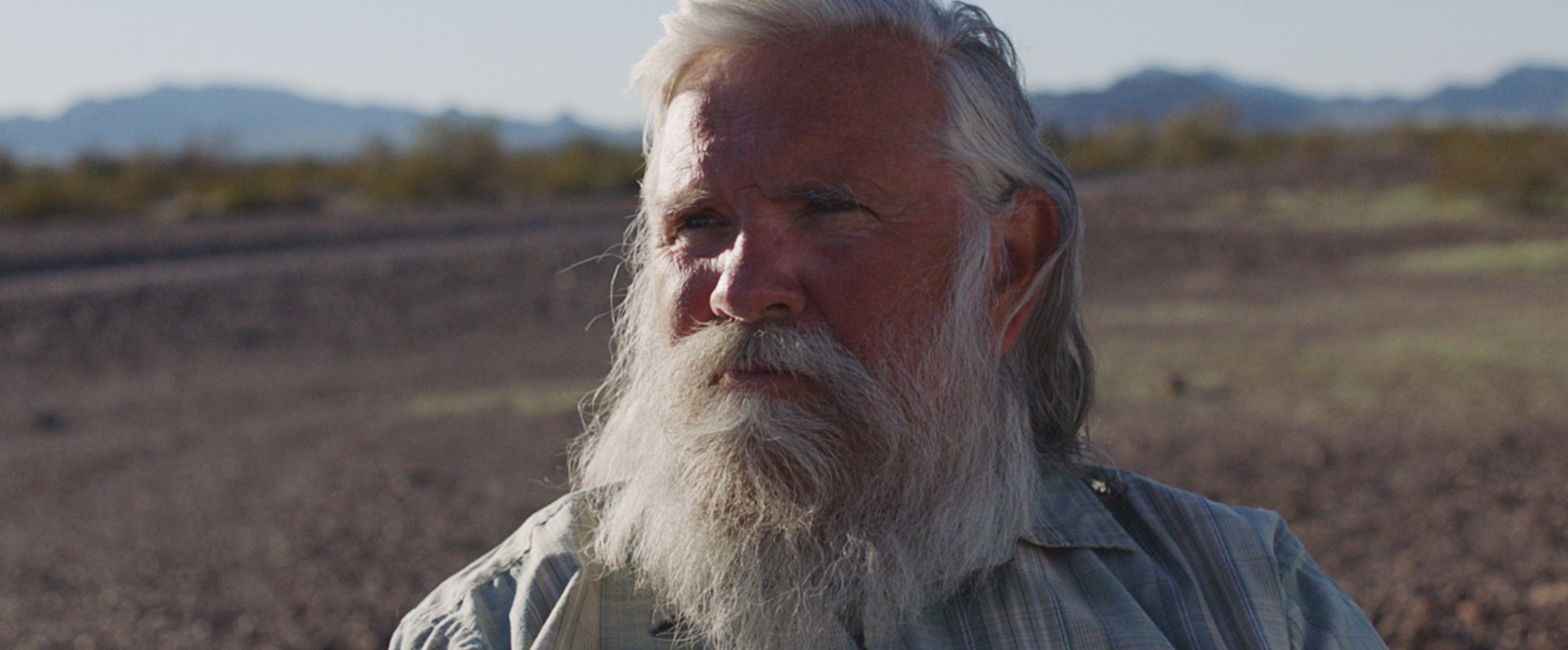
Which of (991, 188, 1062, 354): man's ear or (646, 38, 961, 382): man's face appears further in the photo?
(991, 188, 1062, 354): man's ear

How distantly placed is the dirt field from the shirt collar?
0.92 meters

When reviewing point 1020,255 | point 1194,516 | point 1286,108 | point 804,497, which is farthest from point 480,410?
point 1286,108

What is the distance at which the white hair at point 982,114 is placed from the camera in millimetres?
2068

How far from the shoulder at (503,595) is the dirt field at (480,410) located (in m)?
0.53

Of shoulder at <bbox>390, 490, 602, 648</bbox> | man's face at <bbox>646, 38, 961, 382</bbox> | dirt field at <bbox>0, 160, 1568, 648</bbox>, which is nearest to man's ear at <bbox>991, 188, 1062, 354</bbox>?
man's face at <bbox>646, 38, 961, 382</bbox>

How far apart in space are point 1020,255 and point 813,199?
45cm

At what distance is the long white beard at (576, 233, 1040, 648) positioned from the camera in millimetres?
1961

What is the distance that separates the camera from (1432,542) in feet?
16.1

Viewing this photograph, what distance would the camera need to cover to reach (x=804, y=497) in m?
2.00

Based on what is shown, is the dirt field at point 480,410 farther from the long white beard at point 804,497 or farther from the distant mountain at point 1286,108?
the distant mountain at point 1286,108

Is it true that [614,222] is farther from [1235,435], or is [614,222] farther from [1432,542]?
[1432,542]

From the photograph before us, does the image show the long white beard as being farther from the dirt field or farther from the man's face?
the dirt field

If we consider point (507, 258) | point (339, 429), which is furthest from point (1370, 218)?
point (339, 429)

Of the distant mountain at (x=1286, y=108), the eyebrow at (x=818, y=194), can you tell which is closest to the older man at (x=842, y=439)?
the eyebrow at (x=818, y=194)
